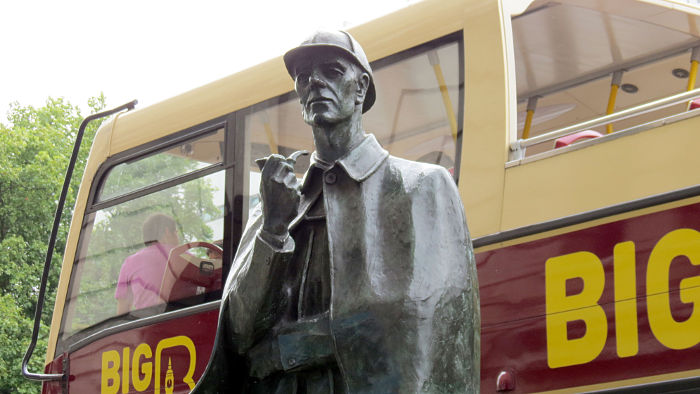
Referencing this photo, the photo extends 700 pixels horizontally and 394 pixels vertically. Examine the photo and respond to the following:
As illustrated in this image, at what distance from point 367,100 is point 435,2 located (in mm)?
2940

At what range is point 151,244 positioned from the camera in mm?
6660

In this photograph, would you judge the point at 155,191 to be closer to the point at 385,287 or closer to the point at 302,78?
the point at 302,78

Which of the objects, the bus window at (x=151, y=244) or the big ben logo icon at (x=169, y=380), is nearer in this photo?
A: the big ben logo icon at (x=169, y=380)

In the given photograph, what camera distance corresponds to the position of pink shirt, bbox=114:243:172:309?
6441mm

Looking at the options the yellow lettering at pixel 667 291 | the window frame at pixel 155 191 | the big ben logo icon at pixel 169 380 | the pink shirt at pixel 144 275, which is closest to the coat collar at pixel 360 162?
the yellow lettering at pixel 667 291

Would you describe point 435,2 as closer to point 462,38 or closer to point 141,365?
point 462,38

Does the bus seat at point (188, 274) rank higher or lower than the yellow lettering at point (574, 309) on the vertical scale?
higher

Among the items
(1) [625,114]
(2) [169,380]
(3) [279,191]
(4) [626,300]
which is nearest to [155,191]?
(2) [169,380]

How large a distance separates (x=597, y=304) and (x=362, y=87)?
6.94 feet

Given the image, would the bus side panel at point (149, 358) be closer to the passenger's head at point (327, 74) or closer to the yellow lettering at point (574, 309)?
the yellow lettering at point (574, 309)

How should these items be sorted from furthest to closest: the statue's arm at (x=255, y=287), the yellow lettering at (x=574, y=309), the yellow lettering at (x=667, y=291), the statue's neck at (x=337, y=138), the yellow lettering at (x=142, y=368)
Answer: the yellow lettering at (x=142, y=368)
the yellow lettering at (x=574, y=309)
the yellow lettering at (x=667, y=291)
the statue's neck at (x=337, y=138)
the statue's arm at (x=255, y=287)

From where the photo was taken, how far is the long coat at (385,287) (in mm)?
2205

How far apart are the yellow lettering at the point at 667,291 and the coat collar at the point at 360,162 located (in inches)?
77.2

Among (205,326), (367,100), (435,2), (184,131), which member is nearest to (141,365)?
(205,326)
